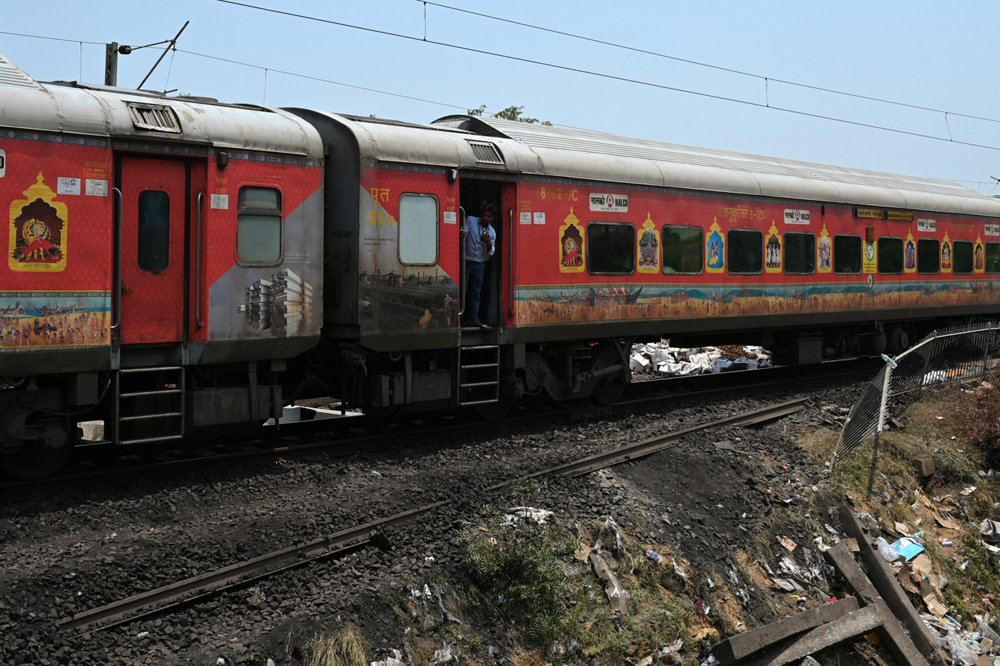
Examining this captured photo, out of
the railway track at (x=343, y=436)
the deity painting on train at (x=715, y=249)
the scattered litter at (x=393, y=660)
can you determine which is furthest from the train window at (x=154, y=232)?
the deity painting on train at (x=715, y=249)

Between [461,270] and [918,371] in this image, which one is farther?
[918,371]

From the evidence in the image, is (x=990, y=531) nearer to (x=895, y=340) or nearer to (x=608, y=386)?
(x=608, y=386)

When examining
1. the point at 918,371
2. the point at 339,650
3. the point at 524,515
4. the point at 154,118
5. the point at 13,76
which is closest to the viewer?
the point at 339,650

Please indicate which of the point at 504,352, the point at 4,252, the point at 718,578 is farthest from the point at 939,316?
the point at 4,252

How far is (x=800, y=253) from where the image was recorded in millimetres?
15219

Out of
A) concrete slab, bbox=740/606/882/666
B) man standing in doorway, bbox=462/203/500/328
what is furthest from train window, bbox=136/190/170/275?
concrete slab, bbox=740/606/882/666

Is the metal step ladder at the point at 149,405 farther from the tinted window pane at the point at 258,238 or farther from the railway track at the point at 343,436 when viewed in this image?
the tinted window pane at the point at 258,238

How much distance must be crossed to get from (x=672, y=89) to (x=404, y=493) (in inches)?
441

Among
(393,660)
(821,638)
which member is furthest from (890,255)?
(393,660)

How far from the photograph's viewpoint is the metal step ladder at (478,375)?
35.2ft

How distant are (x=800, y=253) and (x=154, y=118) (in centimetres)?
1069

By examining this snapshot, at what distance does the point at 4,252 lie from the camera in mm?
7328

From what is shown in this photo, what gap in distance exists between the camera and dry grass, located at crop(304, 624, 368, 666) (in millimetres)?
5801

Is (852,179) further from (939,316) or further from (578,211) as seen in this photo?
(578,211)
